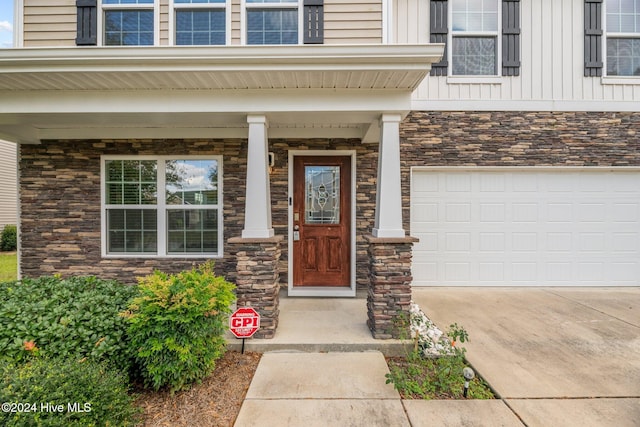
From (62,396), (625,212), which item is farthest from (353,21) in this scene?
(625,212)

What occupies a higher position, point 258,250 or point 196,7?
point 196,7

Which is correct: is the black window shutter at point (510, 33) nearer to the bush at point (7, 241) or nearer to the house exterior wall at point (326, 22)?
the house exterior wall at point (326, 22)

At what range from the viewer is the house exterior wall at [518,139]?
4.88 m

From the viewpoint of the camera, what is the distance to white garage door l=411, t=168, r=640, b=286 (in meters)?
5.04

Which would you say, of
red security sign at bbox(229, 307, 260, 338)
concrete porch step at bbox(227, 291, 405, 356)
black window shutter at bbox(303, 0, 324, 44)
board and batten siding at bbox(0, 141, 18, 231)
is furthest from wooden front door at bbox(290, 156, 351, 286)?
board and batten siding at bbox(0, 141, 18, 231)

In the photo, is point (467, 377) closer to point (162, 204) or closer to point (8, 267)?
point (162, 204)

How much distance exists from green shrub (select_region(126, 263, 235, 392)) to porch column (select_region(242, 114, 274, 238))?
90 centimetres

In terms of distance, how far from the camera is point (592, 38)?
4.86 meters

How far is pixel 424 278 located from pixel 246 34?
4.52 metres

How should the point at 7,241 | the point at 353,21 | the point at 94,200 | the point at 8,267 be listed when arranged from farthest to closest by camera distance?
the point at 7,241 → the point at 8,267 → the point at 94,200 → the point at 353,21

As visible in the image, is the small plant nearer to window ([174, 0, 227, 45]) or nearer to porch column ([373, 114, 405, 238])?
porch column ([373, 114, 405, 238])

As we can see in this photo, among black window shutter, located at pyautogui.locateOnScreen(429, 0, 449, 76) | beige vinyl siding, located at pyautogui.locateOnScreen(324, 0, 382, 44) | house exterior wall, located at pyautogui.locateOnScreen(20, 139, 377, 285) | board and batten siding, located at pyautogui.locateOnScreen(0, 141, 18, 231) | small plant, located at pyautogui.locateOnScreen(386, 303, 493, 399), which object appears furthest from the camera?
board and batten siding, located at pyautogui.locateOnScreen(0, 141, 18, 231)

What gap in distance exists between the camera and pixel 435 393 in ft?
7.85

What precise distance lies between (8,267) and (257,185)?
7361 mm
